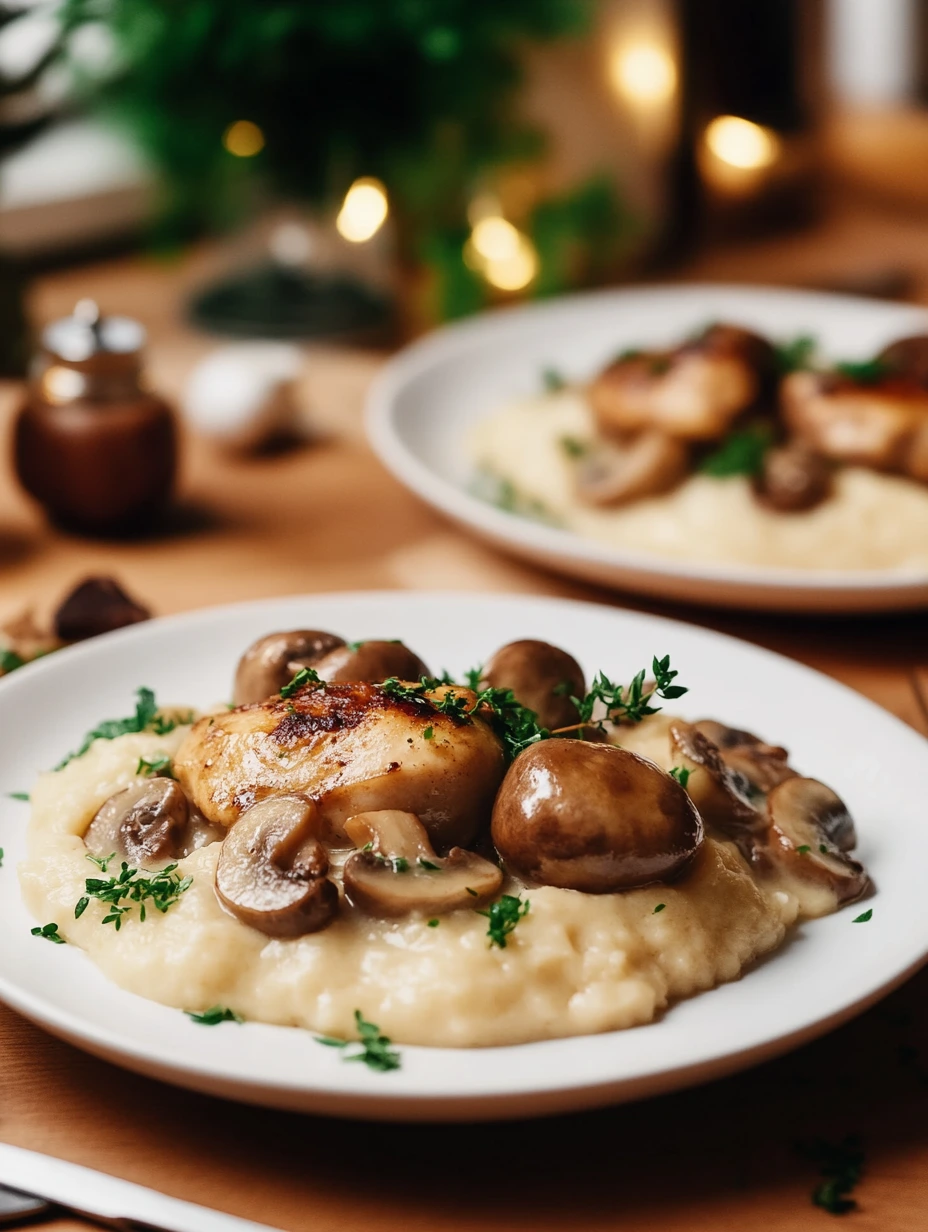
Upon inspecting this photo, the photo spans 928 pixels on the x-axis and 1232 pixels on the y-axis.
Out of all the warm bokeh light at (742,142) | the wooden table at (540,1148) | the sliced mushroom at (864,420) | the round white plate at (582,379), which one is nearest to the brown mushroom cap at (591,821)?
the wooden table at (540,1148)

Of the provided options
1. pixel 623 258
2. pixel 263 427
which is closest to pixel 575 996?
pixel 263 427

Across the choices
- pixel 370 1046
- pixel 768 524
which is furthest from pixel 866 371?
pixel 370 1046

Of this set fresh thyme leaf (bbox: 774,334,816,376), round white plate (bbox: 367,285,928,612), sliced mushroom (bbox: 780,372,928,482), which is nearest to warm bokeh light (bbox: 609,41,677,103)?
round white plate (bbox: 367,285,928,612)

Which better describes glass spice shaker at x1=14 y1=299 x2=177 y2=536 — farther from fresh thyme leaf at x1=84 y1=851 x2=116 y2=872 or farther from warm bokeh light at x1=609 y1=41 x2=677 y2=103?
warm bokeh light at x1=609 y1=41 x2=677 y2=103

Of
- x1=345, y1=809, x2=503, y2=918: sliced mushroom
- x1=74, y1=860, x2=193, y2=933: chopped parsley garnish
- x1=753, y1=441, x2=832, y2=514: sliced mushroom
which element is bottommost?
x1=753, y1=441, x2=832, y2=514: sliced mushroom

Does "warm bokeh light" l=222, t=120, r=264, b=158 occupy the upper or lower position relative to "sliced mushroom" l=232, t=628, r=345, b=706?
upper

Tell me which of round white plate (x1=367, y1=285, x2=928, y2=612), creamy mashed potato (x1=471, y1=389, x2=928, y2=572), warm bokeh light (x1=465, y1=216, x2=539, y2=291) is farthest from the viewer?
warm bokeh light (x1=465, y1=216, x2=539, y2=291)

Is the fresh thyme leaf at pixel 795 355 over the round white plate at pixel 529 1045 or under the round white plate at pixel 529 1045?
over

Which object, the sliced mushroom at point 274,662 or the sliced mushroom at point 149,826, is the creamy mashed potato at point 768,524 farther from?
the sliced mushroom at point 149,826
